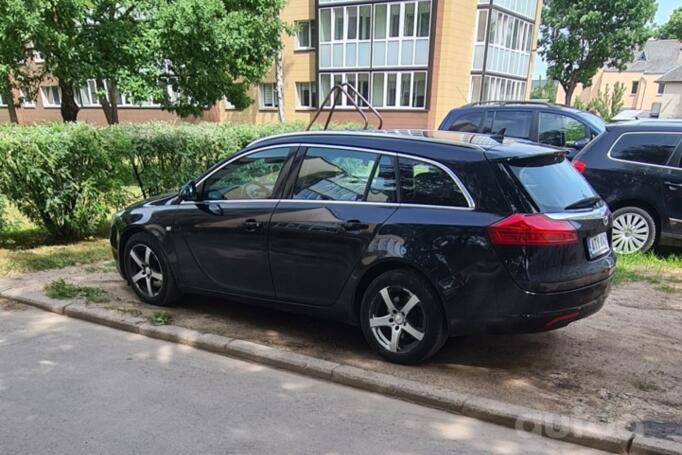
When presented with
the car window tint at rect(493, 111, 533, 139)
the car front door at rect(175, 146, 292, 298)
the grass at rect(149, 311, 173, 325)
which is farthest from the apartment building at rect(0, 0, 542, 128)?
the grass at rect(149, 311, 173, 325)

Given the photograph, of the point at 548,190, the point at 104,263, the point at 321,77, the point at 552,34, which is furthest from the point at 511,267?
the point at 552,34

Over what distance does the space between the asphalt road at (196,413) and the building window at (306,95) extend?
1077 inches

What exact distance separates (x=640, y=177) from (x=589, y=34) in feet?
112

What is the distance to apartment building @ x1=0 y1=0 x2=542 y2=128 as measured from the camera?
25984 millimetres

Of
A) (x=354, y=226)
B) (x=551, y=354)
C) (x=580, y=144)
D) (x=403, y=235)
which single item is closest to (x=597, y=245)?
(x=551, y=354)

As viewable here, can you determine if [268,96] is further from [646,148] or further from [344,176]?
[344,176]

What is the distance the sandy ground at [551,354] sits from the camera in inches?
132

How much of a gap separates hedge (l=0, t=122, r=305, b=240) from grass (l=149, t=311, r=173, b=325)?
123 inches

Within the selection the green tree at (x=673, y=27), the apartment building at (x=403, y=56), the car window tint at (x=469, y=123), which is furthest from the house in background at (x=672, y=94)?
the car window tint at (x=469, y=123)

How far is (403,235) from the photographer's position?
11.9 ft

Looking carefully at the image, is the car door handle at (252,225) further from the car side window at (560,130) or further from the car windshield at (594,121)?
the car windshield at (594,121)

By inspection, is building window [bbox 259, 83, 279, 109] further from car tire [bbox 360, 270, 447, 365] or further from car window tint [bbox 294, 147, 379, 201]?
car tire [bbox 360, 270, 447, 365]

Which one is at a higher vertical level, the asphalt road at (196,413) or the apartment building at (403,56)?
the apartment building at (403,56)

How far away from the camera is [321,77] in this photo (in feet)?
95.6
